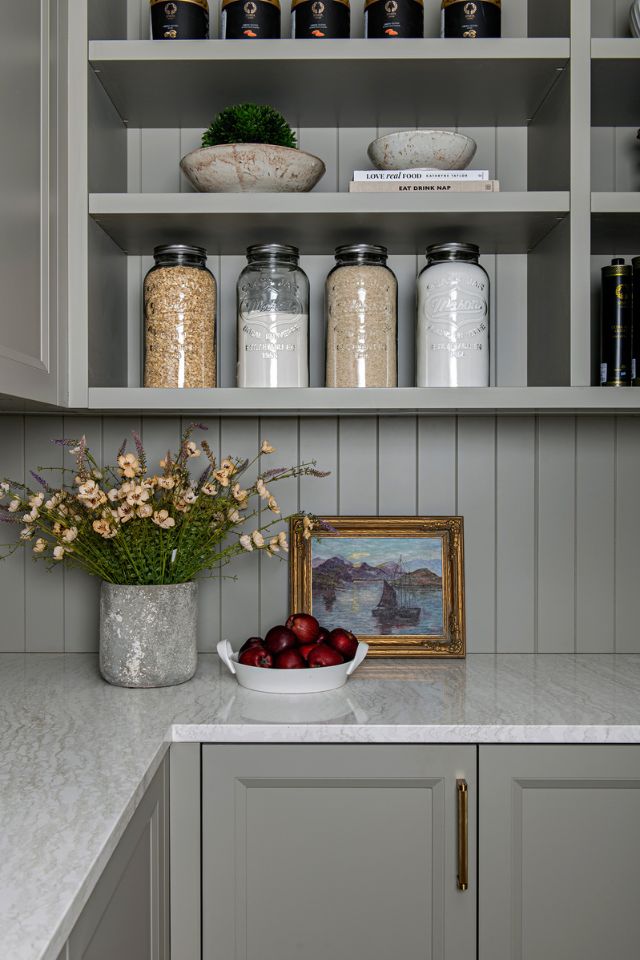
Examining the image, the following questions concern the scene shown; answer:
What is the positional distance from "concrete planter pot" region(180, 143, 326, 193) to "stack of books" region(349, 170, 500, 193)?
4.1 inches

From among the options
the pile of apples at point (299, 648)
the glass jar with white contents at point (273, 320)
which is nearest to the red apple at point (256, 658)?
the pile of apples at point (299, 648)

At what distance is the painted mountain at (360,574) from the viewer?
5.78 ft

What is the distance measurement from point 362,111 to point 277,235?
34 cm

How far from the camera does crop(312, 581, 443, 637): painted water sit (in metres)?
1.75

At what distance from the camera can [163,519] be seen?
1427mm

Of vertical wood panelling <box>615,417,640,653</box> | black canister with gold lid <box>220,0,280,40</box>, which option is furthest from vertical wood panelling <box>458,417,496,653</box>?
black canister with gold lid <box>220,0,280,40</box>

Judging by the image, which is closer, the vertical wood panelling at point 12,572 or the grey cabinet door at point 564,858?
the grey cabinet door at point 564,858

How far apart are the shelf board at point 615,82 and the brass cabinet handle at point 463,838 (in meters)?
1.30

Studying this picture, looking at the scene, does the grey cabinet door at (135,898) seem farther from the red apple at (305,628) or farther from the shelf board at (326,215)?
the shelf board at (326,215)

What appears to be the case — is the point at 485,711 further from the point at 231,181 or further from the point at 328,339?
the point at 231,181

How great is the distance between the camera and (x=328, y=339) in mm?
1541

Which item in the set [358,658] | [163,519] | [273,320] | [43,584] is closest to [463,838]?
[358,658]

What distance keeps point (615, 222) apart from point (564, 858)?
44.2 inches

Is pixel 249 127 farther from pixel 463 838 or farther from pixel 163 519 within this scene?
pixel 463 838
